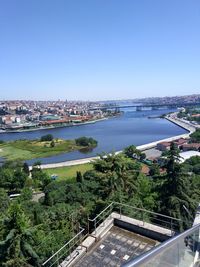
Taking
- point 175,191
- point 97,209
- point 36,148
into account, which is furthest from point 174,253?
point 36,148

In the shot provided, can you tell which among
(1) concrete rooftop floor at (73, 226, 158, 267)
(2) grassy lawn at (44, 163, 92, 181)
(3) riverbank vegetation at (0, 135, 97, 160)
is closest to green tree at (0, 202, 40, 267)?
(1) concrete rooftop floor at (73, 226, 158, 267)

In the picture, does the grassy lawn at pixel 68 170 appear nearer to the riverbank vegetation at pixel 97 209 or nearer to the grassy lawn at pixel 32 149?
the grassy lawn at pixel 32 149

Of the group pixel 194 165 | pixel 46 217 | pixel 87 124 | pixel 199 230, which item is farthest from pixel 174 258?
pixel 87 124

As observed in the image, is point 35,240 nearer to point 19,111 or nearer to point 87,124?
point 87,124

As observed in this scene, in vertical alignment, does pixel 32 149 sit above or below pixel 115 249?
below

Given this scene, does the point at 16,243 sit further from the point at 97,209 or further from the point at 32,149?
the point at 32,149

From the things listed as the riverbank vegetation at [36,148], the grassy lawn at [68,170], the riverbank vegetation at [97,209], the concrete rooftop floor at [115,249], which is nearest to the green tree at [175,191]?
the riverbank vegetation at [97,209]

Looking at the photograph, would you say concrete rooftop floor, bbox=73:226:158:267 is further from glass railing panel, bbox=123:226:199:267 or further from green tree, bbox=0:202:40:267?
green tree, bbox=0:202:40:267
